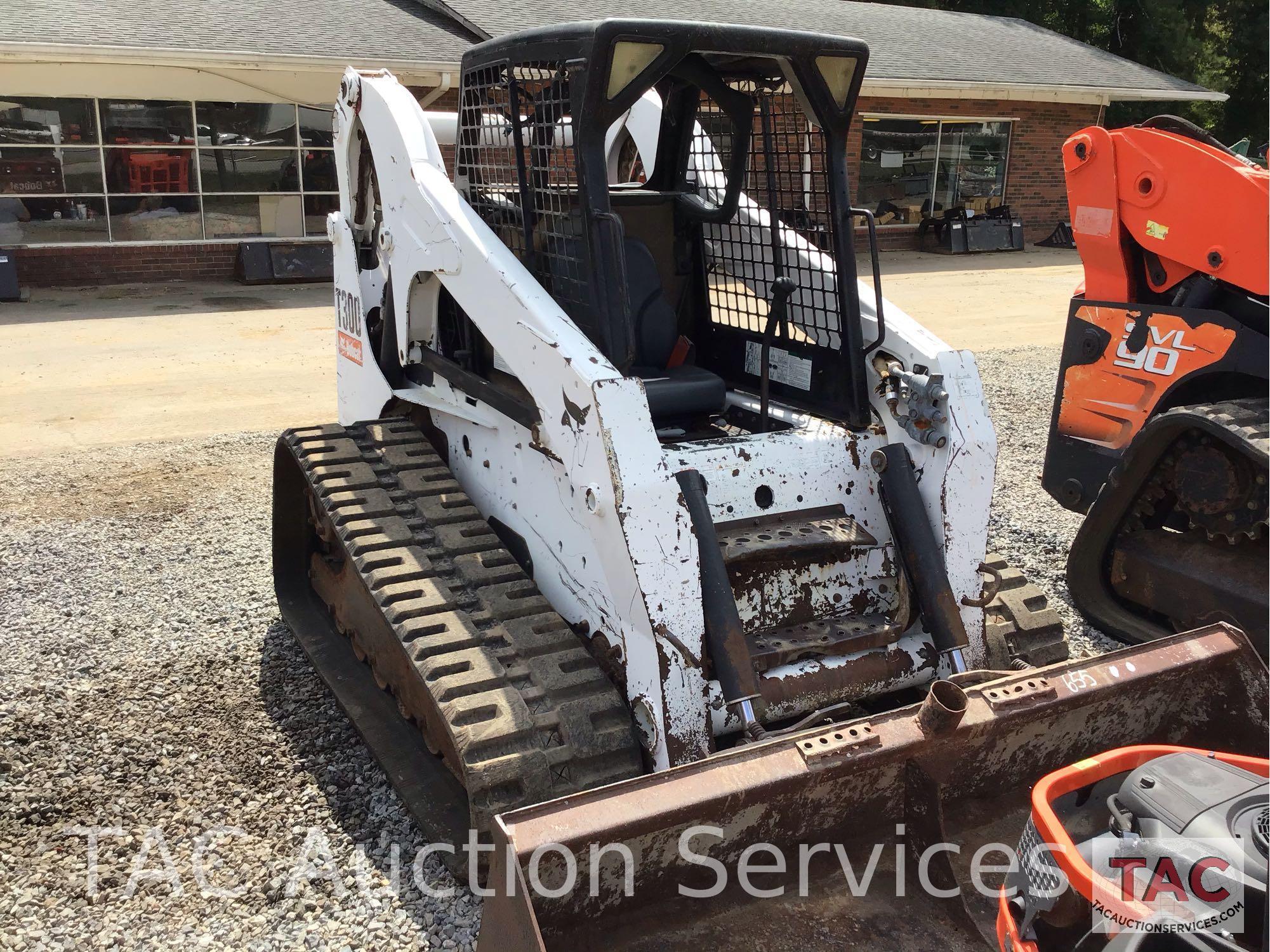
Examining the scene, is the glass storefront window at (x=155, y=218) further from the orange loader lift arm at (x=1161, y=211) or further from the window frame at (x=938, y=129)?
the orange loader lift arm at (x=1161, y=211)

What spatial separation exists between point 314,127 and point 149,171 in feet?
7.10

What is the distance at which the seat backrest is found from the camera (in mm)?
3746

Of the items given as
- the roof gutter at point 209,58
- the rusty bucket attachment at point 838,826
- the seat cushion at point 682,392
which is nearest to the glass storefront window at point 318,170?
the roof gutter at point 209,58

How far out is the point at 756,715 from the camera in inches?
114

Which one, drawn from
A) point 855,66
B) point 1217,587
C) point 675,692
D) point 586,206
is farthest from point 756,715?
point 1217,587

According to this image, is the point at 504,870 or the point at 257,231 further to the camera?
the point at 257,231

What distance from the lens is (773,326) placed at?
12.3 feet

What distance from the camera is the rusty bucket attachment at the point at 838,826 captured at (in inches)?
88.0

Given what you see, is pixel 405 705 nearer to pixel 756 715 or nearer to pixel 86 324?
pixel 756 715

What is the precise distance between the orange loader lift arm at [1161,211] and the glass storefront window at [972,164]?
15636mm

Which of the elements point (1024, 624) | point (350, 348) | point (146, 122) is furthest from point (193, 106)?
point (1024, 624)

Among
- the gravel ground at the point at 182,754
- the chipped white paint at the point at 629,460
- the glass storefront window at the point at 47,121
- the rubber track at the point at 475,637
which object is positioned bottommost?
the gravel ground at the point at 182,754

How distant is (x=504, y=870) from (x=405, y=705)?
130cm

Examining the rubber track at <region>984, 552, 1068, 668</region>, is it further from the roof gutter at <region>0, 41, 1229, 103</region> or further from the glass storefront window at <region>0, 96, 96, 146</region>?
the glass storefront window at <region>0, 96, 96, 146</region>
